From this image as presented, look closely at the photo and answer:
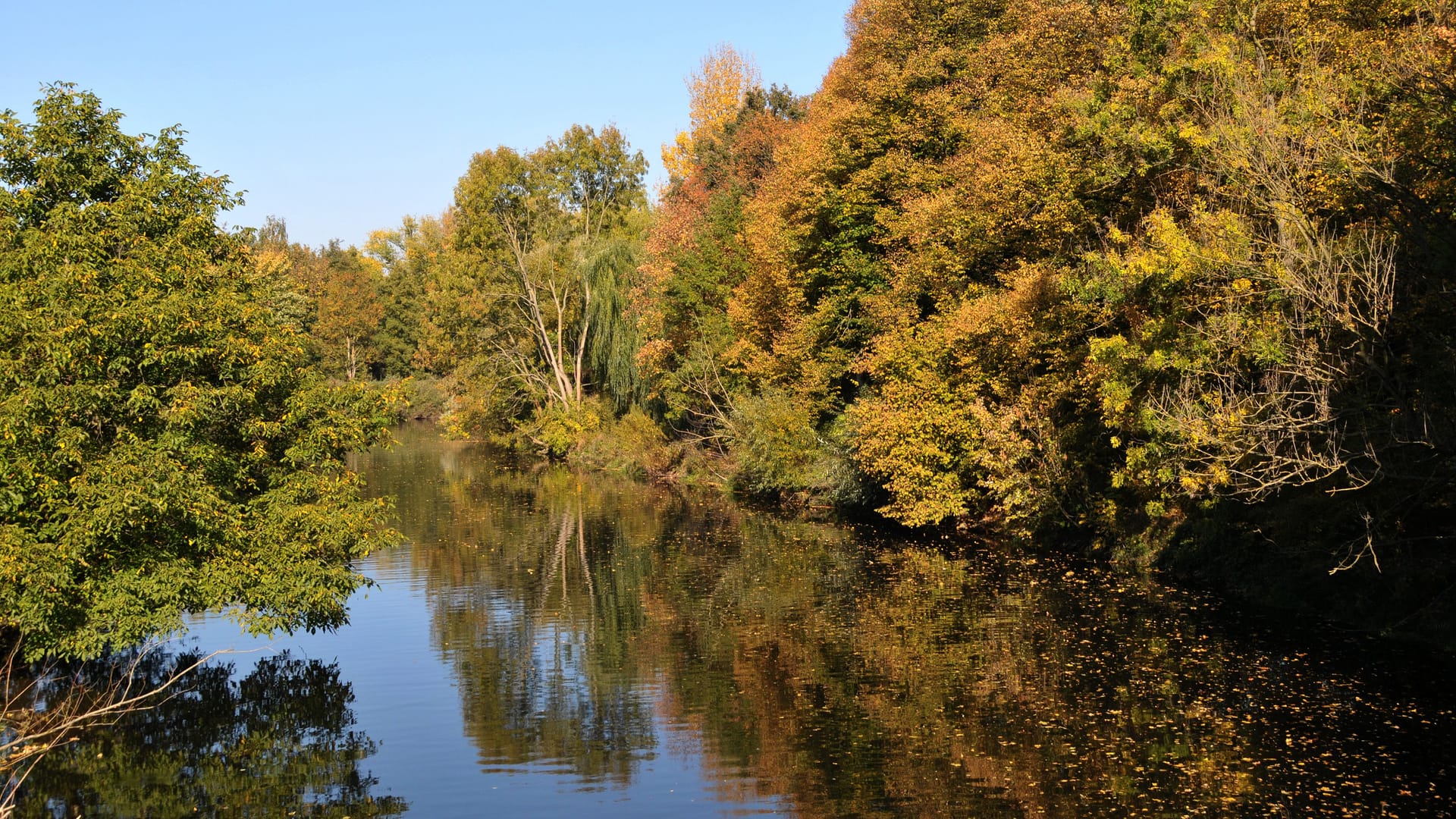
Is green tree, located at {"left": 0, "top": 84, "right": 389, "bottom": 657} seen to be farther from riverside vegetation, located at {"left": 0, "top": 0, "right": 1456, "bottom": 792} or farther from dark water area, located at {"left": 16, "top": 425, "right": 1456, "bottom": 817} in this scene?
dark water area, located at {"left": 16, "top": 425, "right": 1456, "bottom": 817}

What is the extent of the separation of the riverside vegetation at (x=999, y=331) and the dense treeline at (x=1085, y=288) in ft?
0.38

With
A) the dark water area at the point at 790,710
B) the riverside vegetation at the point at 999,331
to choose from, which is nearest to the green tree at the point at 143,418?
the riverside vegetation at the point at 999,331

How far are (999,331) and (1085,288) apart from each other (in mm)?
6261

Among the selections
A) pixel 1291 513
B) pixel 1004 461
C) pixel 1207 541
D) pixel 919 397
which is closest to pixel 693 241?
pixel 919 397

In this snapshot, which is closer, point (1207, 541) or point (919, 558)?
point (1207, 541)

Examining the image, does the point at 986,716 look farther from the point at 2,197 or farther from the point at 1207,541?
the point at 2,197

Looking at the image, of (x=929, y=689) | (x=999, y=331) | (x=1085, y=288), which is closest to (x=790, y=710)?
(x=929, y=689)

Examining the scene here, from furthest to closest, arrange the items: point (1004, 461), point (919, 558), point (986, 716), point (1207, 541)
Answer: point (919, 558), point (1004, 461), point (1207, 541), point (986, 716)

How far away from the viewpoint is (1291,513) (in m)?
21.7

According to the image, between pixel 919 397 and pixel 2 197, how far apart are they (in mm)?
23009

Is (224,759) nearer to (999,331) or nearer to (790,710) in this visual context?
(790,710)

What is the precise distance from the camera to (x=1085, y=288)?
23.6 metres

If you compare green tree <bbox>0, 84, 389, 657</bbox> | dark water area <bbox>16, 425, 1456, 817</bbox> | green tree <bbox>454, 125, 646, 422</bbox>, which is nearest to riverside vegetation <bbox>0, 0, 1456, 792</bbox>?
green tree <bbox>0, 84, 389, 657</bbox>

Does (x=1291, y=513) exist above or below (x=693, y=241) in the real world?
below
